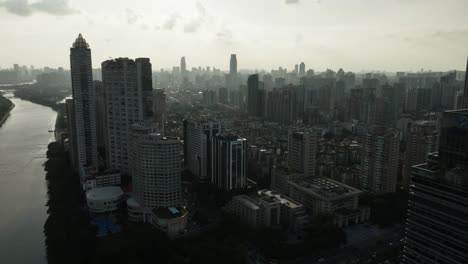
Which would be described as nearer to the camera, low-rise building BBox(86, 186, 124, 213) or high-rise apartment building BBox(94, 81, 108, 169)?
low-rise building BBox(86, 186, 124, 213)

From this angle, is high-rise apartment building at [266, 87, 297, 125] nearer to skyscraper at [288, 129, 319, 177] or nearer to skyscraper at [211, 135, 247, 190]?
skyscraper at [288, 129, 319, 177]

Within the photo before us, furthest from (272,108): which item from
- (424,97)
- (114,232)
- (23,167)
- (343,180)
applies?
(114,232)

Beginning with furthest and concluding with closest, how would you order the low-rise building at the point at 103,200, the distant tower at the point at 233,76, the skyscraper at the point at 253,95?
the distant tower at the point at 233,76, the skyscraper at the point at 253,95, the low-rise building at the point at 103,200

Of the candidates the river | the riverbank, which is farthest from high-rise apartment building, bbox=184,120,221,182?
the riverbank

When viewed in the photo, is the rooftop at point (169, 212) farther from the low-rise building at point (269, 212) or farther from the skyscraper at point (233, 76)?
the skyscraper at point (233, 76)

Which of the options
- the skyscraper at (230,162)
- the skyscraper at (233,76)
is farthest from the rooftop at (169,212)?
the skyscraper at (233,76)

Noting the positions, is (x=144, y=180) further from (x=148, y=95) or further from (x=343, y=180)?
(x=343, y=180)
